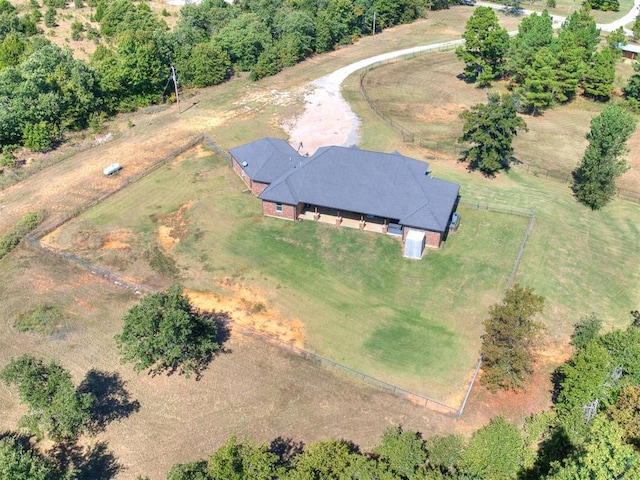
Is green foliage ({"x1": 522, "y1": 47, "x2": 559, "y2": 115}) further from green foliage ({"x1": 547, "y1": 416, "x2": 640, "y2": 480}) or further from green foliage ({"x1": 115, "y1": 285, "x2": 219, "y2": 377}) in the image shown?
green foliage ({"x1": 115, "y1": 285, "x2": 219, "y2": 377})

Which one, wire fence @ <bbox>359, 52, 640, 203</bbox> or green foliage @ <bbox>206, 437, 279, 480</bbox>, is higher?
green foliage @ <bbox>206, 437, 279, 480</bbox>

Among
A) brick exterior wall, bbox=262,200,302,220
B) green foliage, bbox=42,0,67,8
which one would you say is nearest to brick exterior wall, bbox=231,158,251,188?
brick exterior wall, bbox=262,200,302,220

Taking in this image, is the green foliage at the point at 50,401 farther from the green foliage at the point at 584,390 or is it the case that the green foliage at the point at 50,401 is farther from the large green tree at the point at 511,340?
the green foliage at the point at 584,390

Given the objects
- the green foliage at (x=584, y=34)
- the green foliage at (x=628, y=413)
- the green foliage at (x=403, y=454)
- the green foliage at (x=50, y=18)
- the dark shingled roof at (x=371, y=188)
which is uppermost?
the green foliage at (x=50, y=18)

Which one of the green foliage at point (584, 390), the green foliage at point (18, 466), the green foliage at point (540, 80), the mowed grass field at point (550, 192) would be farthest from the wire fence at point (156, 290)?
the green foliage at point (540, 80)

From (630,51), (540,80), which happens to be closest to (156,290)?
(540,80)
